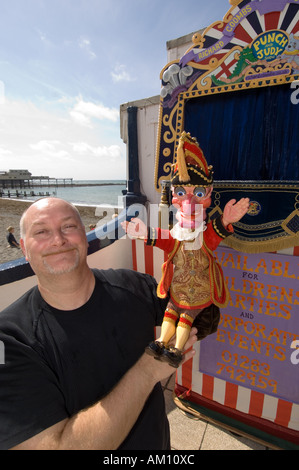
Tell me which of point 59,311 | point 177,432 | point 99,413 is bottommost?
point 177,432

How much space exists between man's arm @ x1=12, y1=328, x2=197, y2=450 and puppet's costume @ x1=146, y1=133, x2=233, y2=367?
364 millimetres

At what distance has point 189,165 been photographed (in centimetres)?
141

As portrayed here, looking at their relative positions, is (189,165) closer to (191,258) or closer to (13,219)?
(191,258)

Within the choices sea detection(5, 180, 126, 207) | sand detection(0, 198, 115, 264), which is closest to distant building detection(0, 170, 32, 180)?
sea detection(5, 180, 126, 207)

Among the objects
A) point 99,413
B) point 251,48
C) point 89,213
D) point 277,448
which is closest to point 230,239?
point 251,48

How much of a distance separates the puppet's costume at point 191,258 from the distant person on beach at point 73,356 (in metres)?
0.13

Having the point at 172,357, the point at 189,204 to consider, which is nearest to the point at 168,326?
the point at 172,357

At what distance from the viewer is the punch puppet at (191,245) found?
1398mm

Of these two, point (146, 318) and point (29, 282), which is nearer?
point (146, 318)

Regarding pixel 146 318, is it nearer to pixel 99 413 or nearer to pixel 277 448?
pixel 99 413

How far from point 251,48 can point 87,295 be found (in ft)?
5.86

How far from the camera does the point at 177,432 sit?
2.06 meters

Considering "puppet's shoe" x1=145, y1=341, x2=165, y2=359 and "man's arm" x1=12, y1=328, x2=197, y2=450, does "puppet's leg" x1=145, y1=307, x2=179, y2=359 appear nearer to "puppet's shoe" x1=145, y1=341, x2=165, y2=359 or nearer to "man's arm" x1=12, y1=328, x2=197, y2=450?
"puppet's shoe" x1=145, y1=341, x2=165, y2=359

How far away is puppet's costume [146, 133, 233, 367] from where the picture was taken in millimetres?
1414
